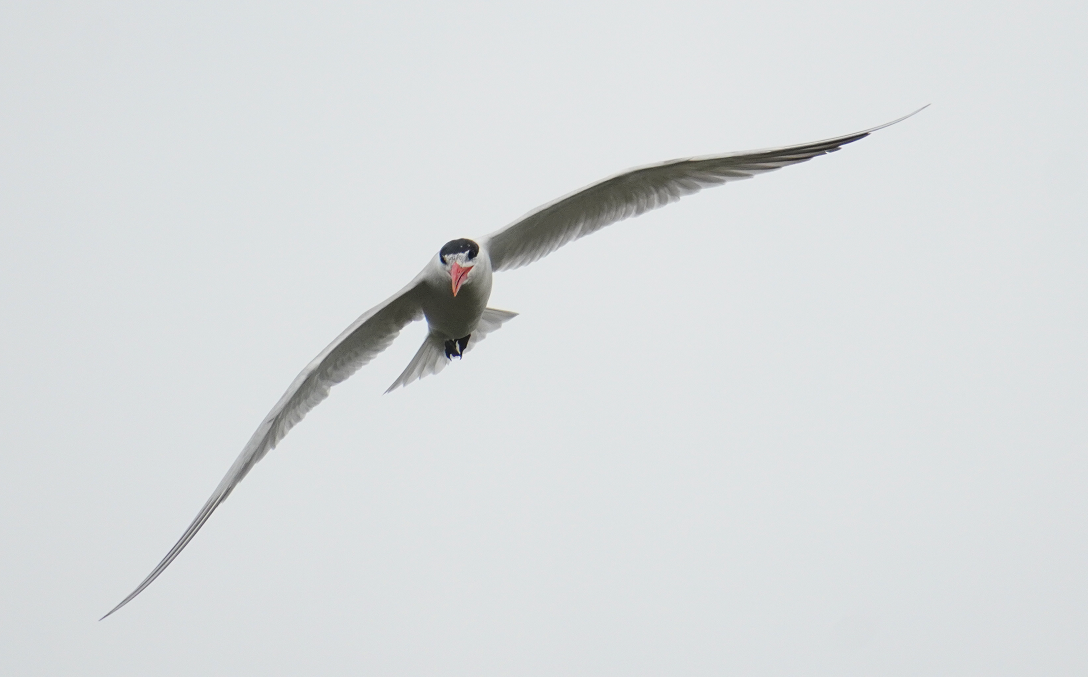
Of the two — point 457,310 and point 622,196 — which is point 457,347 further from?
point 622,196

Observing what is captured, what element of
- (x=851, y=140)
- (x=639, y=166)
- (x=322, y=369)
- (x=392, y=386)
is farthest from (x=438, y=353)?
(x=851, y=140)

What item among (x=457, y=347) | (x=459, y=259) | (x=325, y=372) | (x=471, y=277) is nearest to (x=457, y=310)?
(x=471, y=277)

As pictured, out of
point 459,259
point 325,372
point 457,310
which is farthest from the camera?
point 325,372

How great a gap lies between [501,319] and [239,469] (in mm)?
2782

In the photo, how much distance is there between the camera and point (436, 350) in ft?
29.1

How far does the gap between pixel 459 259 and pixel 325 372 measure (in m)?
1.76

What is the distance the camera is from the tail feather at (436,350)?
881 centimetres

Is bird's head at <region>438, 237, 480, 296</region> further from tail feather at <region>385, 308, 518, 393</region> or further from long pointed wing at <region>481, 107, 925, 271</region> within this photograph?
tail feather at <region>385, 308, 518, 393</region>

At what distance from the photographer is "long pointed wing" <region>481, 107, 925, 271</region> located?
7180 mm

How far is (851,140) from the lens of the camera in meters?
6.63

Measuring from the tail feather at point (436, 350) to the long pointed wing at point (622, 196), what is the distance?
0.57m

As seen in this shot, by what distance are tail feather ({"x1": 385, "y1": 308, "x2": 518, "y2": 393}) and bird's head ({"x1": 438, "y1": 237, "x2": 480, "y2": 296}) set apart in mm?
1274

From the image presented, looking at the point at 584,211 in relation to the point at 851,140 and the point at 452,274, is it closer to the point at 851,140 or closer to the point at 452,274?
the point at 452,274

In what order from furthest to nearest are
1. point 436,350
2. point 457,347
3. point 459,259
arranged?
point 436,350 → point 457,347 → point 459,259
